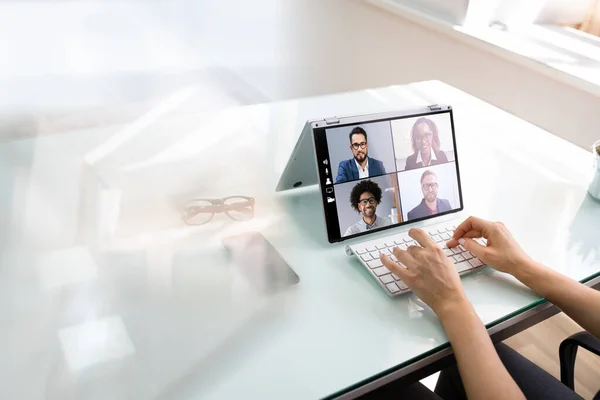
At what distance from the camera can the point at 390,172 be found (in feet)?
3.55

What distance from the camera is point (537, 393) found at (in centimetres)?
Answer: 107

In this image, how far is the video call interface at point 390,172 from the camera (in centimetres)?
104

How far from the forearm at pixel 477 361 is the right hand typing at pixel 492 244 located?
0.18m

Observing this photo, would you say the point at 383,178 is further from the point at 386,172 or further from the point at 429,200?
the point at 429,200

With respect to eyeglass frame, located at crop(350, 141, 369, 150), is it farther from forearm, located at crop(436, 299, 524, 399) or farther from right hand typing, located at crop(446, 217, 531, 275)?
forearm, located at crop(436, 299, 524, 399)

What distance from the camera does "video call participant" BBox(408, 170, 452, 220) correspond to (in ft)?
3.65

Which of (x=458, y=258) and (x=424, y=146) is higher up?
(x=424, y=146)

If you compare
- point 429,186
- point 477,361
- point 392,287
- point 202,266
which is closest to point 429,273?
point 392,287

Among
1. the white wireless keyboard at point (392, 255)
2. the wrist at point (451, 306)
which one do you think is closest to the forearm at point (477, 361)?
the wrist at point (451, 306)

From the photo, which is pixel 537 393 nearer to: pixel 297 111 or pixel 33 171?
pixel 297 111

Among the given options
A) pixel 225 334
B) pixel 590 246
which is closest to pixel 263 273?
pixel 225 334

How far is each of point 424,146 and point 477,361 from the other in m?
0.48

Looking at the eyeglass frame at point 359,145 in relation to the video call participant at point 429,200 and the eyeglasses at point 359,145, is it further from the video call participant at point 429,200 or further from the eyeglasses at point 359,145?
the video call participant at point 429,200

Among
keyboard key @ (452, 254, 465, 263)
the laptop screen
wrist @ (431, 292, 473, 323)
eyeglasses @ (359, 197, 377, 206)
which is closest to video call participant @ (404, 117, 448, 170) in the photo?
the laptop screen
